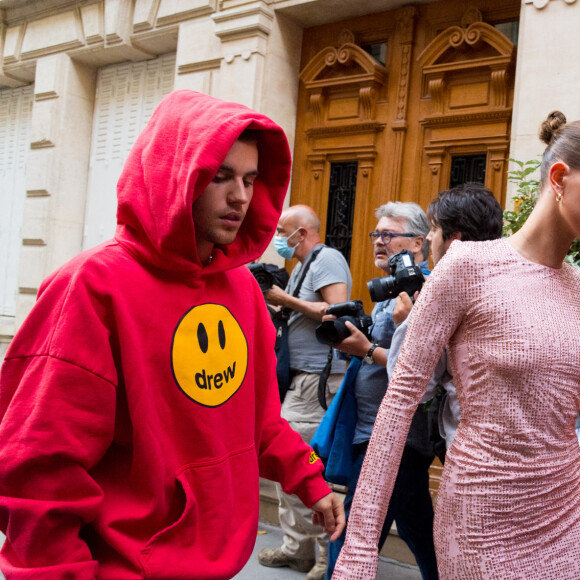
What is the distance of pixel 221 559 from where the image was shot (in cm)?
156

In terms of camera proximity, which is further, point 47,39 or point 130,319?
point 47,39

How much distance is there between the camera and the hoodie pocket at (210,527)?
1.46 meters

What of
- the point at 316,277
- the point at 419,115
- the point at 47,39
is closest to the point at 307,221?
the point at 316,277

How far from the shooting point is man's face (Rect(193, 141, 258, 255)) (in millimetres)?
1675

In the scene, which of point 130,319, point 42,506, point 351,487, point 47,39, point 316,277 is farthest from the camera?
point 47,39

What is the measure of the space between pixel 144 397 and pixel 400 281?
1530 millimetres

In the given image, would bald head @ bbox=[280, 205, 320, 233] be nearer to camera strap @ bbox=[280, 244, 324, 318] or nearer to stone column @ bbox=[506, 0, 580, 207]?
camera strap @ bbox=[280, 244, 324, 318]

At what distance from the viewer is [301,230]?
13.8ft

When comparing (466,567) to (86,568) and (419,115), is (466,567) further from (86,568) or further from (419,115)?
(419,115)

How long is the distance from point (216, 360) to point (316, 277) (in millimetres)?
2272

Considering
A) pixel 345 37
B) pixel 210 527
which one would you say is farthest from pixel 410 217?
pixel 345 37

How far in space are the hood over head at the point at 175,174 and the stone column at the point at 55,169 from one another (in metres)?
6.19

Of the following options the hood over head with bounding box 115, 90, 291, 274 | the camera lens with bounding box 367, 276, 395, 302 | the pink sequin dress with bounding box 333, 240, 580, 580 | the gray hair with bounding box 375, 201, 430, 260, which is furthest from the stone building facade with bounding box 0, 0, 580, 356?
the hood over head with bounding box 115, 90, 291, 274

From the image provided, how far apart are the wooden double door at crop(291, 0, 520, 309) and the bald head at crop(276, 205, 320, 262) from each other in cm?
126
